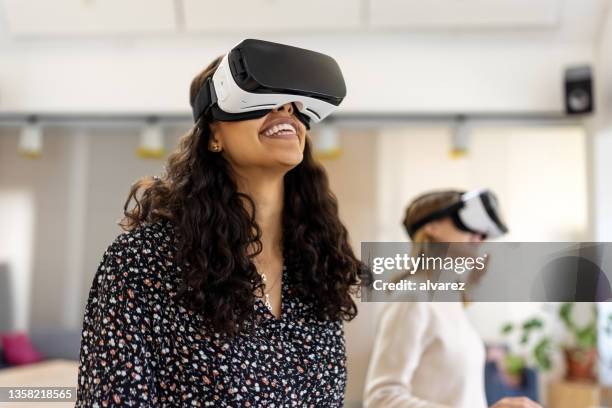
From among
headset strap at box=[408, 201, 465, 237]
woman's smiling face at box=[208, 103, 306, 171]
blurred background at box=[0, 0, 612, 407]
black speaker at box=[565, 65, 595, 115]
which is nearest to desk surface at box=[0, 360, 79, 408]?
woman's smiling face at box=[208, 103, 306, 171]

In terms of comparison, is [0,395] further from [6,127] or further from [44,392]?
[6,127]

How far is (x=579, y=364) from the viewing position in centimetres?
300

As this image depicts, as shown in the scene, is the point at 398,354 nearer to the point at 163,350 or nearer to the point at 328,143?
the point at 163,350

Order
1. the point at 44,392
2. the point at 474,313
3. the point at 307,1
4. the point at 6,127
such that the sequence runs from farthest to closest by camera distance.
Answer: the point at 6,127 < the point at 474,313 < the point at 307,1 < the point at 44,392

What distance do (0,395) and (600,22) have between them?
288 cm

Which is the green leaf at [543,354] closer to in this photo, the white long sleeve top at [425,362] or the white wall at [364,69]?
the white wall at [364,69]

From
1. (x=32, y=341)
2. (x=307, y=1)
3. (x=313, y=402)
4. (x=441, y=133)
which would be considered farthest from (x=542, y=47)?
(x=32, y=341)

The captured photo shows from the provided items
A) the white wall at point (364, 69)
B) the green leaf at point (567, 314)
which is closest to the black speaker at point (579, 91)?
the white wall at point (364, 69)

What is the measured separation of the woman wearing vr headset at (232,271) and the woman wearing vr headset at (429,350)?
331 millimetres

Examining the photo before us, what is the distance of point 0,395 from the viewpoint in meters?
0.86

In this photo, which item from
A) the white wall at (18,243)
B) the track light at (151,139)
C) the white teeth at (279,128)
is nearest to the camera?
the white teeth at (279,128)

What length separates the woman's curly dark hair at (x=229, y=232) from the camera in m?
0.74

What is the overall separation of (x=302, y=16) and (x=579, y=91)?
50.8 inches

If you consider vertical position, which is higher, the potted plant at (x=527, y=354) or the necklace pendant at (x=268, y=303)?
the necklace pendant at (x=268, y=303)
